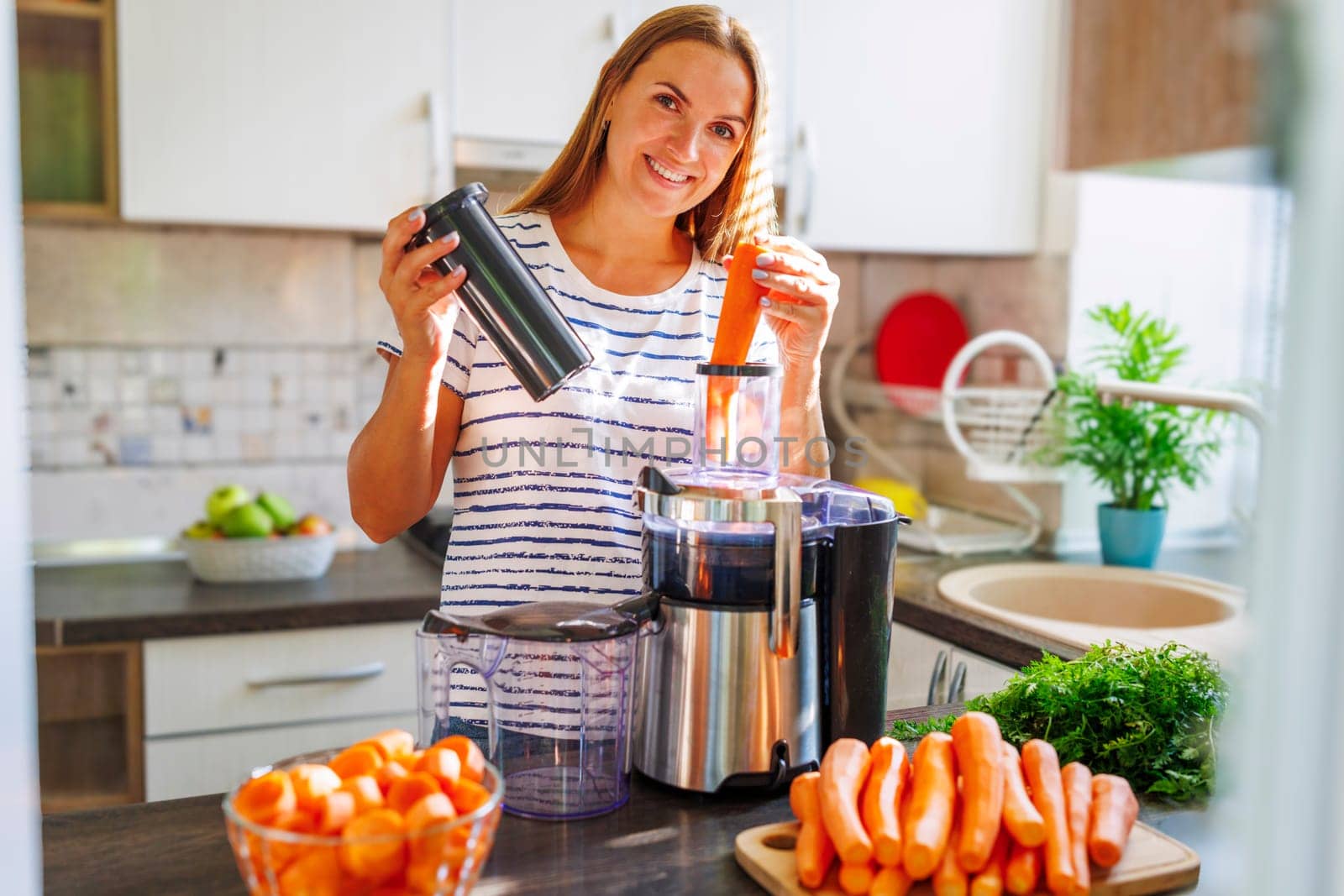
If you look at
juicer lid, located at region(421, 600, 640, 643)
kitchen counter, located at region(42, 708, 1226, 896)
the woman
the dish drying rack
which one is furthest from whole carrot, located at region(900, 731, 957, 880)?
the dish drying rack

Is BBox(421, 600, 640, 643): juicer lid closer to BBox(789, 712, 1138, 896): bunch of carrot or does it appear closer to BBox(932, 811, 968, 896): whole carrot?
BBox(789, 712, 1138, 896): bunch of carrot

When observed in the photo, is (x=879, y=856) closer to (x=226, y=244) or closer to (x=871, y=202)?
(x=871, y=202)

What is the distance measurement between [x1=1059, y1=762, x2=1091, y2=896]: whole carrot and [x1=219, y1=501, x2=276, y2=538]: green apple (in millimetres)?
1542

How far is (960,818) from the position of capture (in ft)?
2.62

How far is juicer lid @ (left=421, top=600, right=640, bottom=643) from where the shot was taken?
2.86 ft

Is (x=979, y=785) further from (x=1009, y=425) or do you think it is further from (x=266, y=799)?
(x=1009, y=425)

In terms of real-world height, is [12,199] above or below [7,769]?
above

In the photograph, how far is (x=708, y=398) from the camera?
1.01 m

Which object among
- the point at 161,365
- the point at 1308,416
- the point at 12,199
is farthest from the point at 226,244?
the point at 1308,416

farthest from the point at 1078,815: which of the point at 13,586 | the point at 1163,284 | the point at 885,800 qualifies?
the point at 1163,284

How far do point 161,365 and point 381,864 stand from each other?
1.87 meters

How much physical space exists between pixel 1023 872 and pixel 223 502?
167 centimetres

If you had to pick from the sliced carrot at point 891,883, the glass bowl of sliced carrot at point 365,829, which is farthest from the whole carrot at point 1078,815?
the glass bowl of sliced carrot at point 365,829

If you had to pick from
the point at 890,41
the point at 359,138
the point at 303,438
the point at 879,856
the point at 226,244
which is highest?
the point at 890,41
